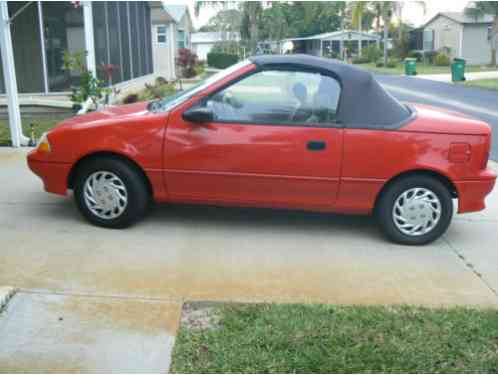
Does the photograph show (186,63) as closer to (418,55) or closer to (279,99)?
(279,99)

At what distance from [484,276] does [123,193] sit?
10.7 ft

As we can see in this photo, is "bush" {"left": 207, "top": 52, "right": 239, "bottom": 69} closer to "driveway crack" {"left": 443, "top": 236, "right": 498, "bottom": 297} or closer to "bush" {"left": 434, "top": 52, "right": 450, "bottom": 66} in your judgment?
"bush" {"left": 434, "top": 52, "right": 450, "bottom": 66}

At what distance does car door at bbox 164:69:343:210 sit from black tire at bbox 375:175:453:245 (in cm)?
48

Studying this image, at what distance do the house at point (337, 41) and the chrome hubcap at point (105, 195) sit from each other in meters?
52.4

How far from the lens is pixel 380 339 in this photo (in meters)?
3.68

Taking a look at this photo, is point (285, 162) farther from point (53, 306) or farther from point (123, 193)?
point (53, 306)

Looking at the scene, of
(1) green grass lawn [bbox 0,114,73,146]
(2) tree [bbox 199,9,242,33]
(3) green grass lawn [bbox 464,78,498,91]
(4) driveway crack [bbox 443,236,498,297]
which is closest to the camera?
(4) driveway crack [bbox 443,236,498,297]

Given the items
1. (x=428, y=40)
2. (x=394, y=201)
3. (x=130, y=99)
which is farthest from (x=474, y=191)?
(x=428, y=40)

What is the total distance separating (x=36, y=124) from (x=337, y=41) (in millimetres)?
54775

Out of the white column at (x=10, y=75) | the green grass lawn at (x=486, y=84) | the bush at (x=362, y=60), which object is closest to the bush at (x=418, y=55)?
the bush at (x=362, y=60)

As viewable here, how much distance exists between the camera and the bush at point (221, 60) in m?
46.0

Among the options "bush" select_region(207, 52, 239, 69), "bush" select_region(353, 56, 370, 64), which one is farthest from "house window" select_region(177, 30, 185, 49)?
"bush" select_region(353, 56, 370, 64)

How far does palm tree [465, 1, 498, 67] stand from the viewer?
38969 millimetres

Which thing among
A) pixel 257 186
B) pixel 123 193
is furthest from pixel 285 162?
pixel 123 193
